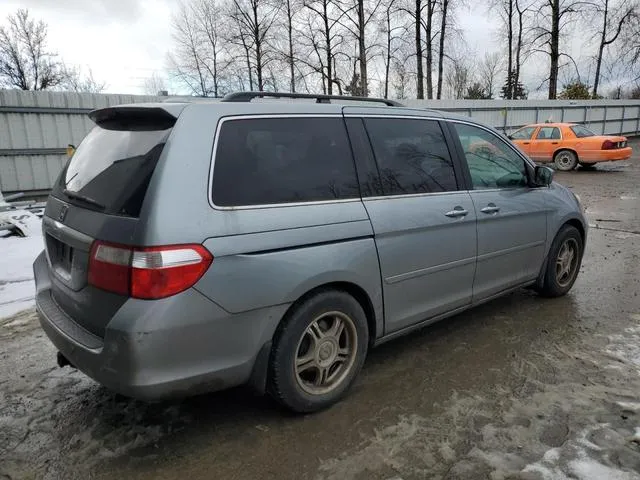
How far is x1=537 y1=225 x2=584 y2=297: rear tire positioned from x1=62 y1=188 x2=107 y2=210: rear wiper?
154 inches

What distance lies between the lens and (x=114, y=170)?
252cm

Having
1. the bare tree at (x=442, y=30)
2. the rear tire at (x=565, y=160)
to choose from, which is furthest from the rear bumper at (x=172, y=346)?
the bare tree at (x=442, y=30)

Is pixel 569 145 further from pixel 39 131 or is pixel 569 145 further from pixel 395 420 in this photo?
Result: pixel 395 420

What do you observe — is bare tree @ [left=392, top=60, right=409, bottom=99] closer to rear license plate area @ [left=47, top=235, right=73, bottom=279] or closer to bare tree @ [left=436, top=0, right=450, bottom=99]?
bare tree @ [left=436, top=0, right=450, bottom=99]

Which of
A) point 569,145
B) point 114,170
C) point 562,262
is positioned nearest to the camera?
point 114,170

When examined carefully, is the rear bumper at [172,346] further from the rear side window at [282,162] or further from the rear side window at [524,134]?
the rear side window at [524,134]

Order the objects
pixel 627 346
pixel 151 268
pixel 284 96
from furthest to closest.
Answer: pixel 627 346
pixel 284 96
pixel 151 268

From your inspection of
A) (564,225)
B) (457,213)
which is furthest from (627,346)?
(457,213)

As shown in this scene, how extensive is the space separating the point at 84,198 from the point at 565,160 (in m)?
17.0

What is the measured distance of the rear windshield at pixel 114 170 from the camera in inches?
91.1

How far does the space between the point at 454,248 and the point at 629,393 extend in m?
1.42

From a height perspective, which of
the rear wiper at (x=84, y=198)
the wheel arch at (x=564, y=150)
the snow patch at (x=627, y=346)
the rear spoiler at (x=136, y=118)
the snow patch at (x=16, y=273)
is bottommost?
the snow patch at (x=627, y=346)

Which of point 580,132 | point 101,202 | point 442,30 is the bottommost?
point 101,202

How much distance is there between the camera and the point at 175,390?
230 cm
